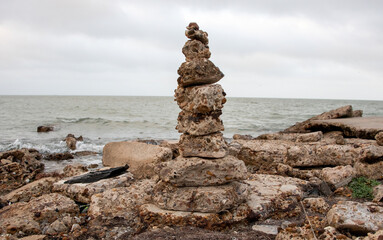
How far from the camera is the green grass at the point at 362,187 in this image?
5.56 m

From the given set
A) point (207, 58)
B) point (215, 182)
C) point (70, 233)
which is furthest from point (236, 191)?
point (70, 233)

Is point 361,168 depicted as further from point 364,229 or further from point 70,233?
point 70,233

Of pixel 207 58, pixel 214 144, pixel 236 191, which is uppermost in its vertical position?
pixel 207 58

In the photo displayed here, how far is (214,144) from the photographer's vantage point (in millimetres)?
4668

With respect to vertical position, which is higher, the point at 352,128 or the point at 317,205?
the point at 352,128

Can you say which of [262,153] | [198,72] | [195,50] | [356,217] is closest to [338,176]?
[262,153]

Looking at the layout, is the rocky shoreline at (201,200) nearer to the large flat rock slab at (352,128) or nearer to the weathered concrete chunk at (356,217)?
the weathered concrete chunk at (356,217)

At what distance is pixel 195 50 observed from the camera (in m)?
4.82

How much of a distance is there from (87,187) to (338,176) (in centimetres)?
492

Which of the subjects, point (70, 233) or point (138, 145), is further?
point (138, 145)

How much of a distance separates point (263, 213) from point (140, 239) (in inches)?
73.3

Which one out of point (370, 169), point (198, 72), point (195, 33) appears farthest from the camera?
point (370, 169)

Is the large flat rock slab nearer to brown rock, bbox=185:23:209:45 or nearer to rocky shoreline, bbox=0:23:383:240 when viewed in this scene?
rocky shoreline, bbox=0:23:383:240

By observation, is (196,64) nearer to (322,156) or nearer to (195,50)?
(195,50)
